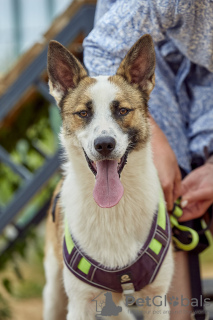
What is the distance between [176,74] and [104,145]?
0.88 m

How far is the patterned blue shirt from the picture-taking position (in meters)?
2.18

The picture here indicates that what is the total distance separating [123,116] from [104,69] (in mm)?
426

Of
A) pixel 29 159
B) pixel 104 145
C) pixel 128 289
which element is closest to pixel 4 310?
pixel 29 159

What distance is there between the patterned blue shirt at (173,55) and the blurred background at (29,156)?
2.96 ft

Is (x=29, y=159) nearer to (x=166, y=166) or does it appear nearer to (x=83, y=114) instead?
(x=166, y=166)

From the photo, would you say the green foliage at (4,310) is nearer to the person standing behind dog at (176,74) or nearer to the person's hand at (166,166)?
the person standing behind dog at (176,74)

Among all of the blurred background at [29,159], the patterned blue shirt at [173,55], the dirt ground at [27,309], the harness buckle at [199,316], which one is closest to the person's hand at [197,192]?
the patterned blue shirt at [173,55]

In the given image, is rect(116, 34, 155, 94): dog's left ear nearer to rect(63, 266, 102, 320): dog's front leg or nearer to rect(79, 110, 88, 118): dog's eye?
rect(79, 110, 88, 118): dog's eye

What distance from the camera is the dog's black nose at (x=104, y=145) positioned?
1819 millimetres

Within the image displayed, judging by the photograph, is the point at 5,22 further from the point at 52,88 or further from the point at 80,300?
the point at 80,300

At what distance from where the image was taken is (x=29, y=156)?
13.5 feet

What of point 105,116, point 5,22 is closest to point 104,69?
point 105,116

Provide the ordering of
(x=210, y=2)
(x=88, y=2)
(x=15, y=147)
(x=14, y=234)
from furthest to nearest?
(x=14, y=234) < (x=15, y=147) < (x=88, y=2) < (x=210, y=2)

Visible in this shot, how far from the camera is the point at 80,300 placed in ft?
6.68
